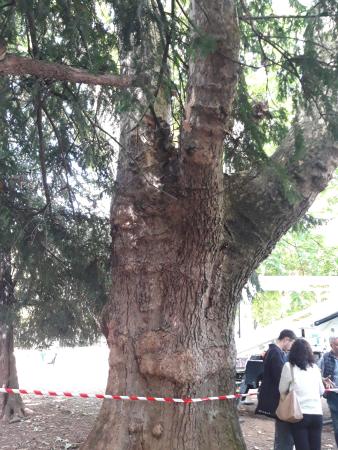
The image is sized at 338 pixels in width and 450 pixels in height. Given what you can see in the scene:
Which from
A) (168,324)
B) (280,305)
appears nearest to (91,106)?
(168,324)

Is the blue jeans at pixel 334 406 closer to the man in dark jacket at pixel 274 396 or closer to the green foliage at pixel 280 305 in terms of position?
the man in dark jacket at pixel 274 396

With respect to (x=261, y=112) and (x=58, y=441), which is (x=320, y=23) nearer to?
(x=261, y=112)

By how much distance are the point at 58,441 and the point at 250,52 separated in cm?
564

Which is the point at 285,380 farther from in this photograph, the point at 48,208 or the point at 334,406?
the point at 48,208

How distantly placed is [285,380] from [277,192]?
1968mm

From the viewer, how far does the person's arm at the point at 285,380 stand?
18.2ft

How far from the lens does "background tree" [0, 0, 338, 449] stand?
5.18m

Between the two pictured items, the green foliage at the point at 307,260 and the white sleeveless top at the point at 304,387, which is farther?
the green foliage at the point at 307,260

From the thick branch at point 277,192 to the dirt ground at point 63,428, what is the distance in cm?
291

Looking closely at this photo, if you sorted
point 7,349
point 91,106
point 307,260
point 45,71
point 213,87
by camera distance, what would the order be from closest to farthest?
point 45,71, point 213,87, point 91,106, point 7,349, point 307,260

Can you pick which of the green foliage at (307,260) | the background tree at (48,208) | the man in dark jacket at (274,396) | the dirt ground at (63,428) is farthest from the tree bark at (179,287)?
the green foliage at (307,260)

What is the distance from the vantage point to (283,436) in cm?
572

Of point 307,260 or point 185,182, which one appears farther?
point 307,260

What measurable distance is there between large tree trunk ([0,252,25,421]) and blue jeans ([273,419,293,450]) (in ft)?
15.0
